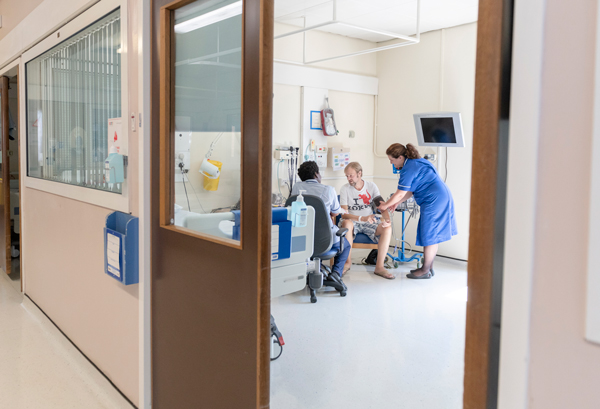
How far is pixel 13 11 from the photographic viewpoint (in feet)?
14.9

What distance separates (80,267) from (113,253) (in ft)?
3.08

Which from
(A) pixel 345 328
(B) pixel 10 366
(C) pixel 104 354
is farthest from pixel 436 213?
(B) pixel 10 366

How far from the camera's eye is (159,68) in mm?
2152

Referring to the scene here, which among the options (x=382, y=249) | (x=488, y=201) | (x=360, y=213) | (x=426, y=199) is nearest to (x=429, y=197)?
(x=426, y=199)

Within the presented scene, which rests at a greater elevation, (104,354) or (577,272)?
(577,272)

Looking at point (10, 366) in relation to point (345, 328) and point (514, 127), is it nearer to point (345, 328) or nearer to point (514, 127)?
point (345, 328)

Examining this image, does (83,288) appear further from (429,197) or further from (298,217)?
(429,197)

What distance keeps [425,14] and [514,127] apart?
515 centimetres

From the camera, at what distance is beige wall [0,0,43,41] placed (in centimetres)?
403

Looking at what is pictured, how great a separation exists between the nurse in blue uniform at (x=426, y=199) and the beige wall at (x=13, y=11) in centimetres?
372

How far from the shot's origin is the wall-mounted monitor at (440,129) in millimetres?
5414

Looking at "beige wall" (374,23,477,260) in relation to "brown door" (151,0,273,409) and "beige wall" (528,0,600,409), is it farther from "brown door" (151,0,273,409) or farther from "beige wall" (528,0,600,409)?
"beige wall" (528,0,600,409)

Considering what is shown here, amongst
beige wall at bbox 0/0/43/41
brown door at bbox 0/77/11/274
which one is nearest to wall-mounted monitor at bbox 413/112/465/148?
beige wall at bbox 0/0/43/41

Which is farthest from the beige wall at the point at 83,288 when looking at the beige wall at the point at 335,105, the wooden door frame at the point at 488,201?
the beige wall at the point at 335,105
